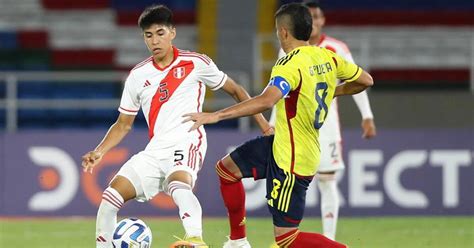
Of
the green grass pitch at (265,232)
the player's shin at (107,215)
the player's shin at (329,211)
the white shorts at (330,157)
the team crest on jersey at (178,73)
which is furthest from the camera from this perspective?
the green grass pitch at (265,232)

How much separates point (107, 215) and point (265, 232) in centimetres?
427

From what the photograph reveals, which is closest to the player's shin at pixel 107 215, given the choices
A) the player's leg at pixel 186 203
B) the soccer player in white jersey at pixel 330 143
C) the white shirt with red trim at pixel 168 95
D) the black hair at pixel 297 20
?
the player's leg at pixel 186 203

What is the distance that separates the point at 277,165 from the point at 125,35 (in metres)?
13.6

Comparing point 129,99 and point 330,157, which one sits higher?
point 129,99

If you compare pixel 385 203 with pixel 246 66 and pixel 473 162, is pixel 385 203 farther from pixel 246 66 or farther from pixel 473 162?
pixel 246 66

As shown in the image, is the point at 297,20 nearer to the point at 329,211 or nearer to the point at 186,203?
the point at 186,203

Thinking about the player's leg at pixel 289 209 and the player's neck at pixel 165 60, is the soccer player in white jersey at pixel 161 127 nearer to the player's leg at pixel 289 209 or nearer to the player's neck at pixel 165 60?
the player's neck at pixel 165 60

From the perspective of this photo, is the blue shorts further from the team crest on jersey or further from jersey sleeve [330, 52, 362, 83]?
the team crest on jersey

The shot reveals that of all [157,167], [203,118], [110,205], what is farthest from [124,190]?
[203,118]

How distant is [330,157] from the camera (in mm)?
10234

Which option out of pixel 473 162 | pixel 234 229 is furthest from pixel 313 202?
pixel 234 229

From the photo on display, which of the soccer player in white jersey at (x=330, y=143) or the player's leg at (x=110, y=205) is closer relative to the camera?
the player's leg at (x=110, y=205)

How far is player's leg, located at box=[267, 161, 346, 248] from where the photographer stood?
25.2 ft

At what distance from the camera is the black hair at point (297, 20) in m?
7.72
